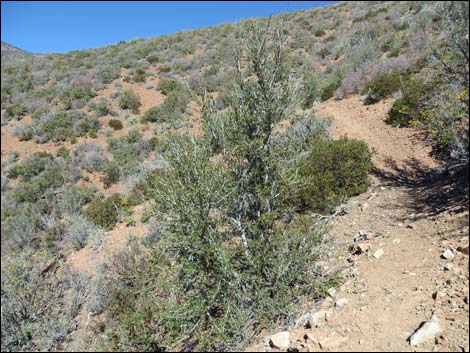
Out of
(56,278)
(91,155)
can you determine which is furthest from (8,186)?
(56,278)

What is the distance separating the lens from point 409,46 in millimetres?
14844

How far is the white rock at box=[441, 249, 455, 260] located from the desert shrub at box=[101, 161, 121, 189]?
1308cm

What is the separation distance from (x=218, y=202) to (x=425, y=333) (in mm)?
2631

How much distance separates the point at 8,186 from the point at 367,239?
616 inches

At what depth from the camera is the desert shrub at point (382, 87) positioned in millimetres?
11617

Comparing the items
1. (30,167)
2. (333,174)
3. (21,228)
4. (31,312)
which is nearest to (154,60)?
(30,167)

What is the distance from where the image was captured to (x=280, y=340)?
3.62 meters

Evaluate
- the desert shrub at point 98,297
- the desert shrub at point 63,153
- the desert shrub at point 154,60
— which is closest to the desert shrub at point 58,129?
the desert shrub at point 63,153

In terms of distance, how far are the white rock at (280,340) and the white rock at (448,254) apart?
2148 mm

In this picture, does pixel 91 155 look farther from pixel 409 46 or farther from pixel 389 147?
pixel 409 46

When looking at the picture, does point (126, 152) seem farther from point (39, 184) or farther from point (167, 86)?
point (167, 86)

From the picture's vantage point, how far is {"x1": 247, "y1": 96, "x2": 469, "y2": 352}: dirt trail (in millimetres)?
3203

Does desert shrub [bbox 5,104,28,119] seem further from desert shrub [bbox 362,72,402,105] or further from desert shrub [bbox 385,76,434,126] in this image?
desert shrub [bbox 385,76,434,126]

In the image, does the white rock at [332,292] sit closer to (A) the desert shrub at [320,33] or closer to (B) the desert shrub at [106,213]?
(B) the desert shrub at [106,213]
